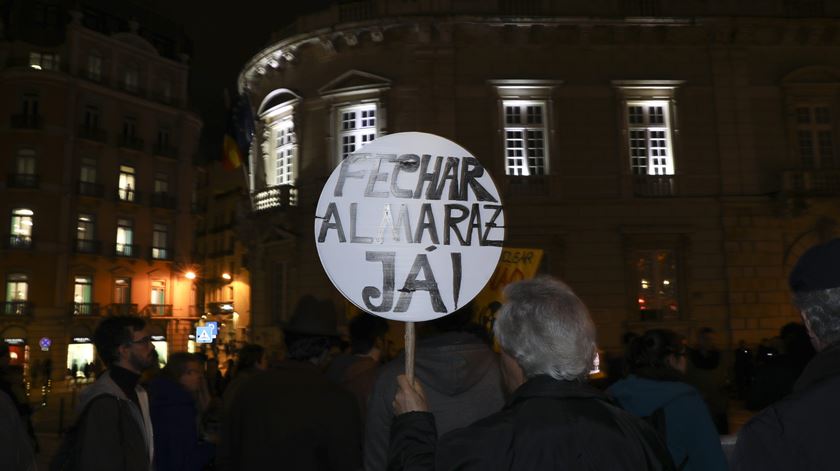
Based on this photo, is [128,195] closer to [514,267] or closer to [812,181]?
[514,267]

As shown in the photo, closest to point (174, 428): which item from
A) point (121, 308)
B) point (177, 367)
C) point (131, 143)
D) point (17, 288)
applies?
point (177, 367)

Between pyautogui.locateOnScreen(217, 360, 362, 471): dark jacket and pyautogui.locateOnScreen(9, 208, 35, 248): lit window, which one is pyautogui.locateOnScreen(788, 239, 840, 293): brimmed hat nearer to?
pyautogui.locateOnScreen(217, 360, 362, 471): dark jacket

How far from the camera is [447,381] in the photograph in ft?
12.9

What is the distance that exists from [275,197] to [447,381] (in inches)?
817

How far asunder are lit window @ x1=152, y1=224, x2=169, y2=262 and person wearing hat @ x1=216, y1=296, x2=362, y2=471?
4663cm

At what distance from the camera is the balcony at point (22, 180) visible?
4203cm

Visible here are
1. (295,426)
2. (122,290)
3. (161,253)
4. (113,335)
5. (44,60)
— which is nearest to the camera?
(295,426)

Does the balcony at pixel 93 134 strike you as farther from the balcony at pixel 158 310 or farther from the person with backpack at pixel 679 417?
the person with backpack at pixel 679 417

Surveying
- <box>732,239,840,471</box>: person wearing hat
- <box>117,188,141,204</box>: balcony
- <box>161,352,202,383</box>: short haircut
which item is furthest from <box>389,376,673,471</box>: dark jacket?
<box>117,188,141,204</box>: balcony

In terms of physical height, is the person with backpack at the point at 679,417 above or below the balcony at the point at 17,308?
below

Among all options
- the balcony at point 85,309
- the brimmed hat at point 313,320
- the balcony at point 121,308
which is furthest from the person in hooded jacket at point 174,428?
the balcony at point 121,308

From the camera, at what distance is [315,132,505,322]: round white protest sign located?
3523 millimetres

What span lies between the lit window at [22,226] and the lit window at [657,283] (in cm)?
3543

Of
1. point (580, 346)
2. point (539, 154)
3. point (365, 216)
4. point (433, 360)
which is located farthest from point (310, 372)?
point (539, 154)
